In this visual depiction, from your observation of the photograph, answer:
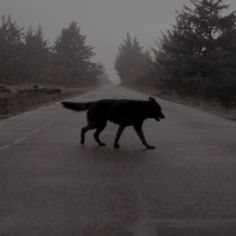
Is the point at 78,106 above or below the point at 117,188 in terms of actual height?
above

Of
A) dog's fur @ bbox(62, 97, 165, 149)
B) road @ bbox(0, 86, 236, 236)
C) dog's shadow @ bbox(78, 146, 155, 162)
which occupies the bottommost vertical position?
dog's shadow @ bbox(78, 146, 155, 162)

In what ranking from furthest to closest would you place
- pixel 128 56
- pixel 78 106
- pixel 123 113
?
pixel 128 56
pixel 78 106
pixel 123 113

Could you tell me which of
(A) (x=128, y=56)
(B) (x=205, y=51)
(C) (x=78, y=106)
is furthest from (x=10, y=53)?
(C) (x=78, y=106)

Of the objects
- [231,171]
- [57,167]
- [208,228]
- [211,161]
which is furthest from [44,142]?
[208,228]

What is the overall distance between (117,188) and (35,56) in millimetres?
95260

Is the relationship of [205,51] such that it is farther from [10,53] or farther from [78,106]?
[10,53]

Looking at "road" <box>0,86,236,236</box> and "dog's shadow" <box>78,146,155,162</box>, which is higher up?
"road" <box>0,86,236,236</box>

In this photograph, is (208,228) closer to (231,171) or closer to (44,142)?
(231,171)

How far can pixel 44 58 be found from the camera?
331 feet

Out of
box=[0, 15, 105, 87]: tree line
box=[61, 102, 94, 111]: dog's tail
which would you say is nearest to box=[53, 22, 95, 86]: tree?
box=[0, 15, 105, 87]: tree line

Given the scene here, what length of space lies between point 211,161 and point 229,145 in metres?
2.50

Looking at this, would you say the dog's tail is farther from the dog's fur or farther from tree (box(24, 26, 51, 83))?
tree (box(24, 26, 51, 83))

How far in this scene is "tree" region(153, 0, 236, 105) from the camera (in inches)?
1542

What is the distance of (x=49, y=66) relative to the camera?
9094 centimetres
